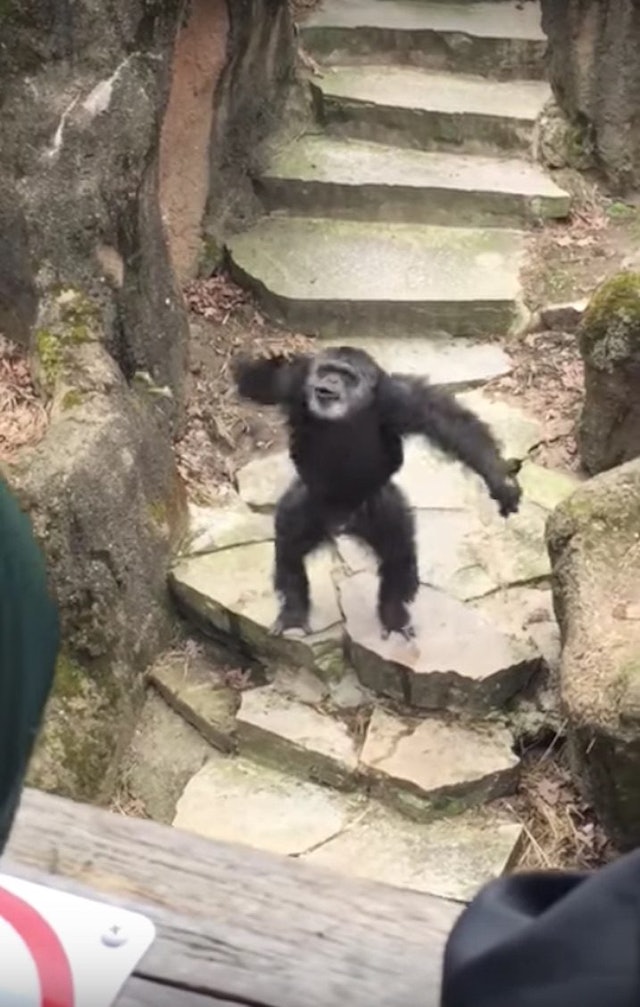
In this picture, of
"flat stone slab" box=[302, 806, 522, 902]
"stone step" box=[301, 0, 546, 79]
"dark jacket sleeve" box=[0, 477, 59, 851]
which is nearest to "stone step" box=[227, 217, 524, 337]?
"stone step" box=[301, 0, 546, 79]

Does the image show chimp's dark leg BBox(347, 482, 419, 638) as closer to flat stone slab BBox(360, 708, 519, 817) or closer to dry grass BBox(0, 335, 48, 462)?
flat stone slab BBox(360, 708, 519, 817)

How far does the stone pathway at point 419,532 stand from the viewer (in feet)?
15.3

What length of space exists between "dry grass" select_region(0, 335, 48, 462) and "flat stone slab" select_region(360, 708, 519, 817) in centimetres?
165

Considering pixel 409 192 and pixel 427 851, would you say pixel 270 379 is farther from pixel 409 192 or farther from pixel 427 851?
pixel 409 192

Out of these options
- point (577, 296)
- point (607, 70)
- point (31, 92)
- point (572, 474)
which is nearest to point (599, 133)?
point (607, 70)

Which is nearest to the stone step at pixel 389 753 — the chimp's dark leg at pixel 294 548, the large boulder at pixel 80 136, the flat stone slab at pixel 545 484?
the chimp's dark leg at pixel 294 548

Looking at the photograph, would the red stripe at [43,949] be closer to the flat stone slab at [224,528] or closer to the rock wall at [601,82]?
the flat stone slab at [224,528]

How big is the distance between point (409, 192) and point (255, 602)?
2.93 m

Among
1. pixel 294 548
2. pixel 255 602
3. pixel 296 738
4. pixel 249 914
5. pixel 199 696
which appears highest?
pixel 249 914

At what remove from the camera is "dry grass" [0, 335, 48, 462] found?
509 centimetres

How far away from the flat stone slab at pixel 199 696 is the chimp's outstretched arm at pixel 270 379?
3.82 feet

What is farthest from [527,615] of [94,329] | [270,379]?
[94,329]

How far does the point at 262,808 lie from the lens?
4738 mm

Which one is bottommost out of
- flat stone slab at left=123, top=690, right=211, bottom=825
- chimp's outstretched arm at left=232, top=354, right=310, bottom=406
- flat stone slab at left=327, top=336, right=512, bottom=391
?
flat stone slab at left=123, top=690, right=211, bottom=825
